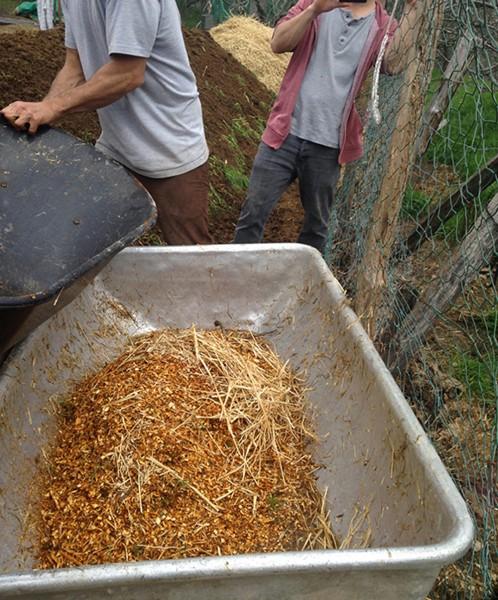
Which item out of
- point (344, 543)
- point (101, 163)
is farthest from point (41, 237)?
point (344, 543)

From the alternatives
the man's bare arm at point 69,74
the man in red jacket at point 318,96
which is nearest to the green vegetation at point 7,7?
the man's bare arm at point 69,74

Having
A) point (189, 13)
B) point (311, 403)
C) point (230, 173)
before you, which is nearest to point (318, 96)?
point (311, 403)

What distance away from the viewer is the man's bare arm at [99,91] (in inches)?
88.7

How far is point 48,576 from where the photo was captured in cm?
117

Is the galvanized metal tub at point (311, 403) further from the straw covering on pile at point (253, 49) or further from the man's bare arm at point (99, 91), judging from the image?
the straw covering on pile at point (253, 49)

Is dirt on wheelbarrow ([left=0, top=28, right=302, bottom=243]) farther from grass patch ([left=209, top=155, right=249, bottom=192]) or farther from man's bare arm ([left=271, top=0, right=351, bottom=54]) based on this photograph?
man's bare arm ([left=271, top=0, right=351, bottom=54])

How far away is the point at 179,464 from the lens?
1.92m

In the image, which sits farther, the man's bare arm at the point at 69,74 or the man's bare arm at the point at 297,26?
the man's bare arm at the point at 297,26

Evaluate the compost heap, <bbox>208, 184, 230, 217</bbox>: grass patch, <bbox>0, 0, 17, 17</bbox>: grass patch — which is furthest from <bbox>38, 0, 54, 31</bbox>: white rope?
the compost heap

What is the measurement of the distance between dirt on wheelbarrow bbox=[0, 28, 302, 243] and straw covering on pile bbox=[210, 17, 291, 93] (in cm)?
127

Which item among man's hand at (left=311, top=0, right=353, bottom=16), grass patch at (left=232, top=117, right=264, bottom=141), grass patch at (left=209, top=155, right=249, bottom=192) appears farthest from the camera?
grass patch at (left=232, top=117, right=264, bottom=141)

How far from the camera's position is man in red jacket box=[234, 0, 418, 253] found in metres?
2.99

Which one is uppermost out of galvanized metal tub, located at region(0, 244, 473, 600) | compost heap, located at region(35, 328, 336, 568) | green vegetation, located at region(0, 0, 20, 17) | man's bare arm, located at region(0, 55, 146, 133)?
man's bare arm, located at region(0, 55, 146, 133)

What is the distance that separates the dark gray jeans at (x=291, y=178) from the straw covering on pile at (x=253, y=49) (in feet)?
20.2
